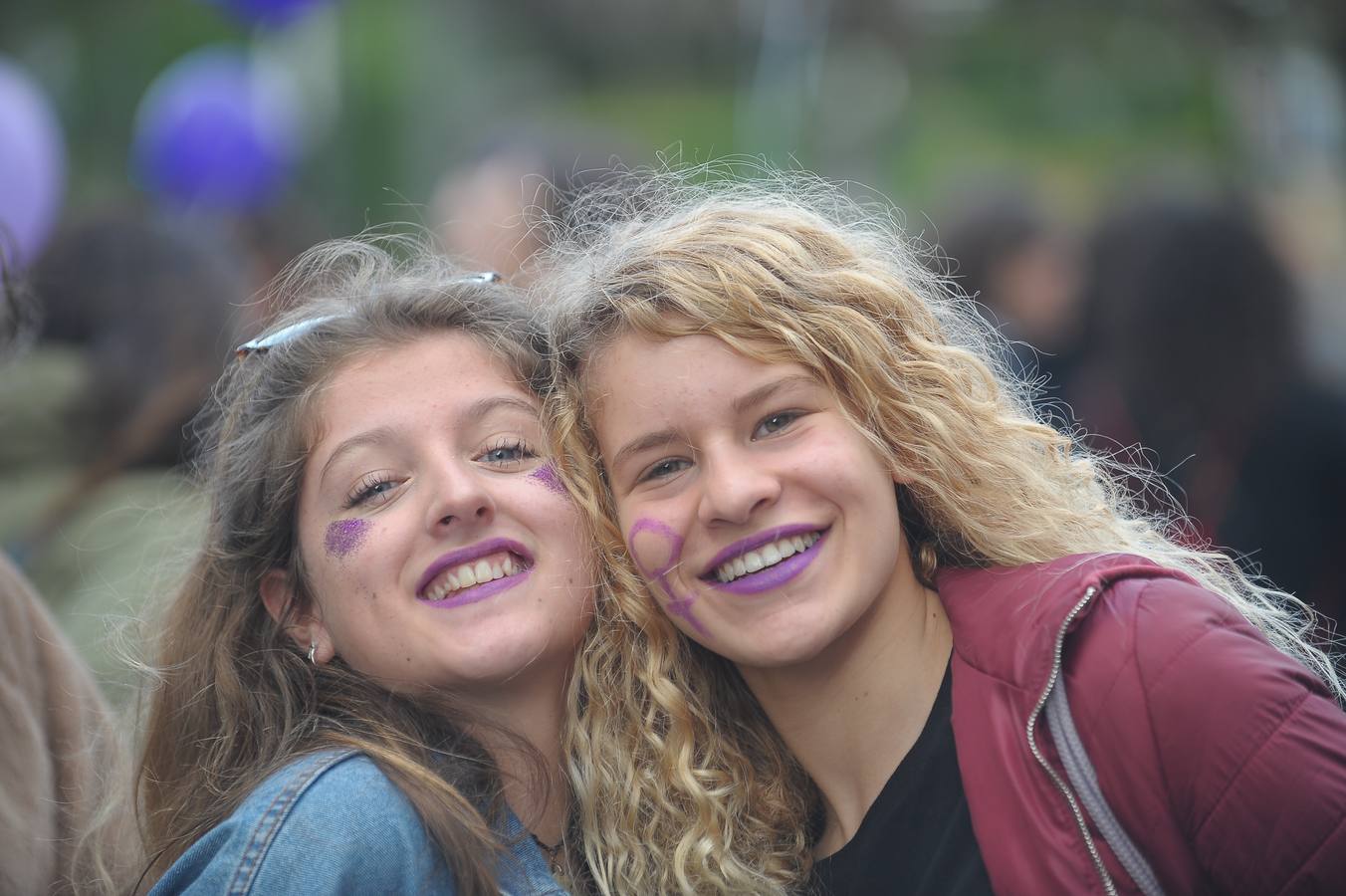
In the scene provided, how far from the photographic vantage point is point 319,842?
5.92ft

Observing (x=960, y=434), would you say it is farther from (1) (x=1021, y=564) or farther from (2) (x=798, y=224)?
(2) (x=798, y=224)

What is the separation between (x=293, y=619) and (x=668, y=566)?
67 centimetres

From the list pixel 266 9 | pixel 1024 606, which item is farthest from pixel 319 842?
pixel 266 9

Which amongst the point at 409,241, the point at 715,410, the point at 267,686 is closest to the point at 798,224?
the point at 715,410

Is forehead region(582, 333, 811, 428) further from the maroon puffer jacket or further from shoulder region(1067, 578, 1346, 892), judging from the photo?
shoulder region(1067, 578, 1346, 892)

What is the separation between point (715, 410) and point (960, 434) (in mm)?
452

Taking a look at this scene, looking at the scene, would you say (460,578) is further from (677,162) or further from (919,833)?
(677,162)

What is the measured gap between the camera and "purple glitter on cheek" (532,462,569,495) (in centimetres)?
221

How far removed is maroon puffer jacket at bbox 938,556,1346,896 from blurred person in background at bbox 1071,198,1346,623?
5.02ft

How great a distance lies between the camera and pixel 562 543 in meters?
2.18

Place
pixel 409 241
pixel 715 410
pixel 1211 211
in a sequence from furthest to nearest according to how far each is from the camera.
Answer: pixel 1211 211
pixel 409 241
pixel 715 410

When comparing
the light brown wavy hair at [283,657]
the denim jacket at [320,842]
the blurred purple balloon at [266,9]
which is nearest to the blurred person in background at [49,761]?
the light brown wavy hair at [283,657]

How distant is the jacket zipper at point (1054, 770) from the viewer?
5.73 feet

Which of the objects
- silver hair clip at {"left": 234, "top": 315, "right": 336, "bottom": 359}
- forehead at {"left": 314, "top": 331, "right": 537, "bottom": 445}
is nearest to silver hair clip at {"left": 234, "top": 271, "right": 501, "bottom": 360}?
silver hair clip at {"left": 234, "top": 315, "right": 336, "bottom": 359}
